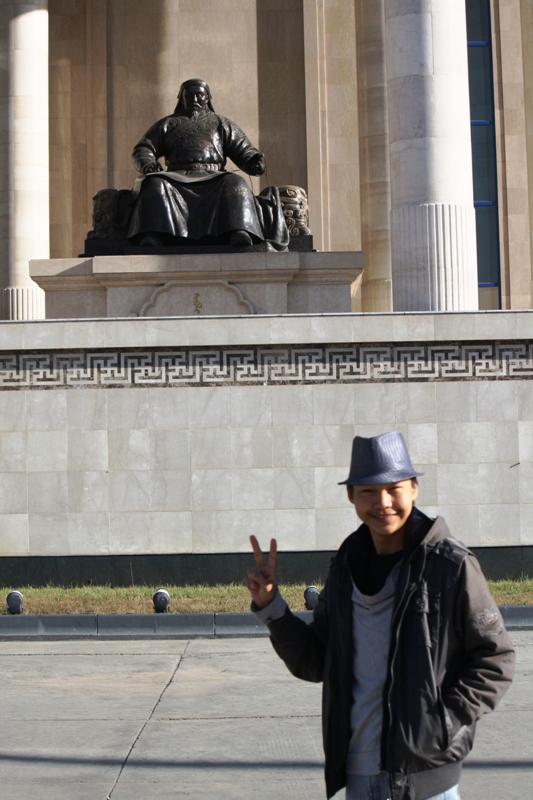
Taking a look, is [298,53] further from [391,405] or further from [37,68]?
[391,405]

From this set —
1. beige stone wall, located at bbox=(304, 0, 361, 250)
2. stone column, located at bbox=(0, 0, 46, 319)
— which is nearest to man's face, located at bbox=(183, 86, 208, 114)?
stone column, located at bbox=(0, 0, 46, 319)

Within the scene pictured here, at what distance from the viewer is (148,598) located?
13125 mm

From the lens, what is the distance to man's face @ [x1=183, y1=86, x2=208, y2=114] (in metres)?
18.8

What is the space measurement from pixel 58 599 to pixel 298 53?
1539 centimetres

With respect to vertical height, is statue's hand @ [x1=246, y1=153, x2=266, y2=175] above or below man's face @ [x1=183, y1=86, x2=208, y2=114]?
below

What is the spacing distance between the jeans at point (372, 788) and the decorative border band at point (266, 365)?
10455 millimetres

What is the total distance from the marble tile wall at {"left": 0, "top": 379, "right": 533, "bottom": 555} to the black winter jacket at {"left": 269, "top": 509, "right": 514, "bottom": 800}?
1011 centimetres

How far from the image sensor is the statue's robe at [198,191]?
17047 mm

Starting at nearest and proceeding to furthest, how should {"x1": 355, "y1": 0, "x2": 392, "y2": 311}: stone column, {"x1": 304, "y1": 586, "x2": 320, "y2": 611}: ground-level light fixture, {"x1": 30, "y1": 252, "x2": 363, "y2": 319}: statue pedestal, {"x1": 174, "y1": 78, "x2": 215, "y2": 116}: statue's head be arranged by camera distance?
{"x1": 304, "y1": 586, "x2": 320, "y2": 611}: ground-level light fixture
{"x1": 30, "y1": 252, "x2": 363, "y2": 319}: statue pedestal
{"x1": 174, "y1": 78, "x2": 215, "y2": 116}: statue's head
{"x1": 355, "y1": 0, "x2": 392, "y2": 311}: stone column

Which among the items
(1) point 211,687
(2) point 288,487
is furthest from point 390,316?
(1) point 211,687

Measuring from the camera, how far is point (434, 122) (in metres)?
15.6

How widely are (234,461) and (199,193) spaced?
4.70 meters

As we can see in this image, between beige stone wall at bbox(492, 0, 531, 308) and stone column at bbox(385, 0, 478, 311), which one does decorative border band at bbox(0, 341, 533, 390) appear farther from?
beige stone wall at bbox(492, 0, 531, 308)

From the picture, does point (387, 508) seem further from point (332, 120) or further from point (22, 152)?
point (332, 120)
